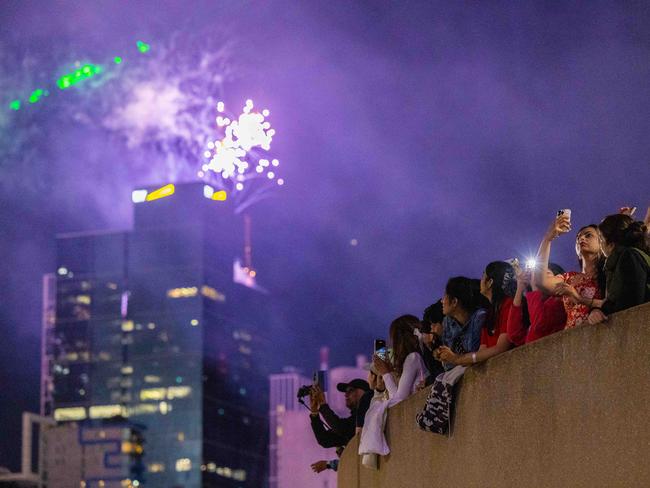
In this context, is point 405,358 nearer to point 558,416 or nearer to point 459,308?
point 459,308

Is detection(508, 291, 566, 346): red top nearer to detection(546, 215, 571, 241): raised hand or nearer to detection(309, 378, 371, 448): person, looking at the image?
detection(546, 215, 571, 241): raised hand

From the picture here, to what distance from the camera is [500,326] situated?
306 inches

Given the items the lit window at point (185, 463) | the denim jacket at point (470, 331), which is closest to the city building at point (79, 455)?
the lit window at point (185, 463)

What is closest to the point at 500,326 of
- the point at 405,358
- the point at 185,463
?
the point at 405,358

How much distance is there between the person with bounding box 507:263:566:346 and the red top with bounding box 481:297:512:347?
0.14 meters

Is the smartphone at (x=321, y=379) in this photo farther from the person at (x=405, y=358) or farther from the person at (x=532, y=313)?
the person at (x=532, y=313)

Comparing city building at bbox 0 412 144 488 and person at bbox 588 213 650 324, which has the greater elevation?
city building at bbox 0 412 144 488

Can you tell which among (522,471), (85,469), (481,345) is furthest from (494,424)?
(85,469)

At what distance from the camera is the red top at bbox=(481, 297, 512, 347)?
7711 mm

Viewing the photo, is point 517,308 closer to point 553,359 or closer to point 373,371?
point 553,359

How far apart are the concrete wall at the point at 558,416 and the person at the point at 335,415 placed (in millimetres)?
3458

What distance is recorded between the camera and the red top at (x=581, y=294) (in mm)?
6676

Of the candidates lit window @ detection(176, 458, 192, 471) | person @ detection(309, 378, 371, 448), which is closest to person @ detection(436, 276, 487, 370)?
person @ detection(309, 378, 371, 448)

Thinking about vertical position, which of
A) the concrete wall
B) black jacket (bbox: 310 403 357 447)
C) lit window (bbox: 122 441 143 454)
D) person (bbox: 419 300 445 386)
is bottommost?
the concrete wall
